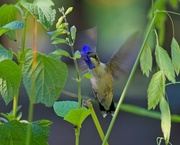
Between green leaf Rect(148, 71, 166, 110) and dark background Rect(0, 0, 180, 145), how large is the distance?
2.21m

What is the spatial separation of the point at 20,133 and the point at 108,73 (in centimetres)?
26

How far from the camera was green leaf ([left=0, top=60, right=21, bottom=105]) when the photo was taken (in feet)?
2.74

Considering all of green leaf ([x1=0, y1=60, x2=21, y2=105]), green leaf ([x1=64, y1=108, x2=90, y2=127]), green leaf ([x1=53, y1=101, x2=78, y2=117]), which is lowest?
green leaf ([x1=53, y1=101, x2=78, y2=117])

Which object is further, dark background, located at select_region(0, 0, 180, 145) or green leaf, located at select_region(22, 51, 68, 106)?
dark background, located at select_region(0, 0, 180, 145)

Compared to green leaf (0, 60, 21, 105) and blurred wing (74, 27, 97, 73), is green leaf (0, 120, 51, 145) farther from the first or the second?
blurred wing (74, 27, 97, 73)

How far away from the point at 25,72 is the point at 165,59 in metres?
0.19

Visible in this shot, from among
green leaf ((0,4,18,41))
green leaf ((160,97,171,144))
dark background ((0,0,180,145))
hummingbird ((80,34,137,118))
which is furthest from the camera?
dark background ((0,0,180,145))

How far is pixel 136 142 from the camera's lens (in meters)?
3.74

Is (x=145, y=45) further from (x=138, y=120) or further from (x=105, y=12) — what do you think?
(x=138, y=120)

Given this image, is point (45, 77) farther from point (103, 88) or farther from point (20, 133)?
point (103, 88)

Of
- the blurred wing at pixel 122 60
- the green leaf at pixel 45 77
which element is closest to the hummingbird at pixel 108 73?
the blurred wing at pixel 122 60

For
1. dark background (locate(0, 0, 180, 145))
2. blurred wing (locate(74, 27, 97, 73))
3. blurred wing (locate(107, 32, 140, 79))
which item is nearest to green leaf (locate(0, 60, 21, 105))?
blurred wing (locate(74, 27, 97, 73))

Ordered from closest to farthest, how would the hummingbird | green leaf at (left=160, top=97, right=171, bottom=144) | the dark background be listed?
1. green leaf at (left=160, top=97, right=171, bottom=144)
2. the hummingbird
3. the dark background

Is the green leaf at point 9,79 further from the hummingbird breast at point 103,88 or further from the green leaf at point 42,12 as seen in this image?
the hummingbird breast at point 103,88
